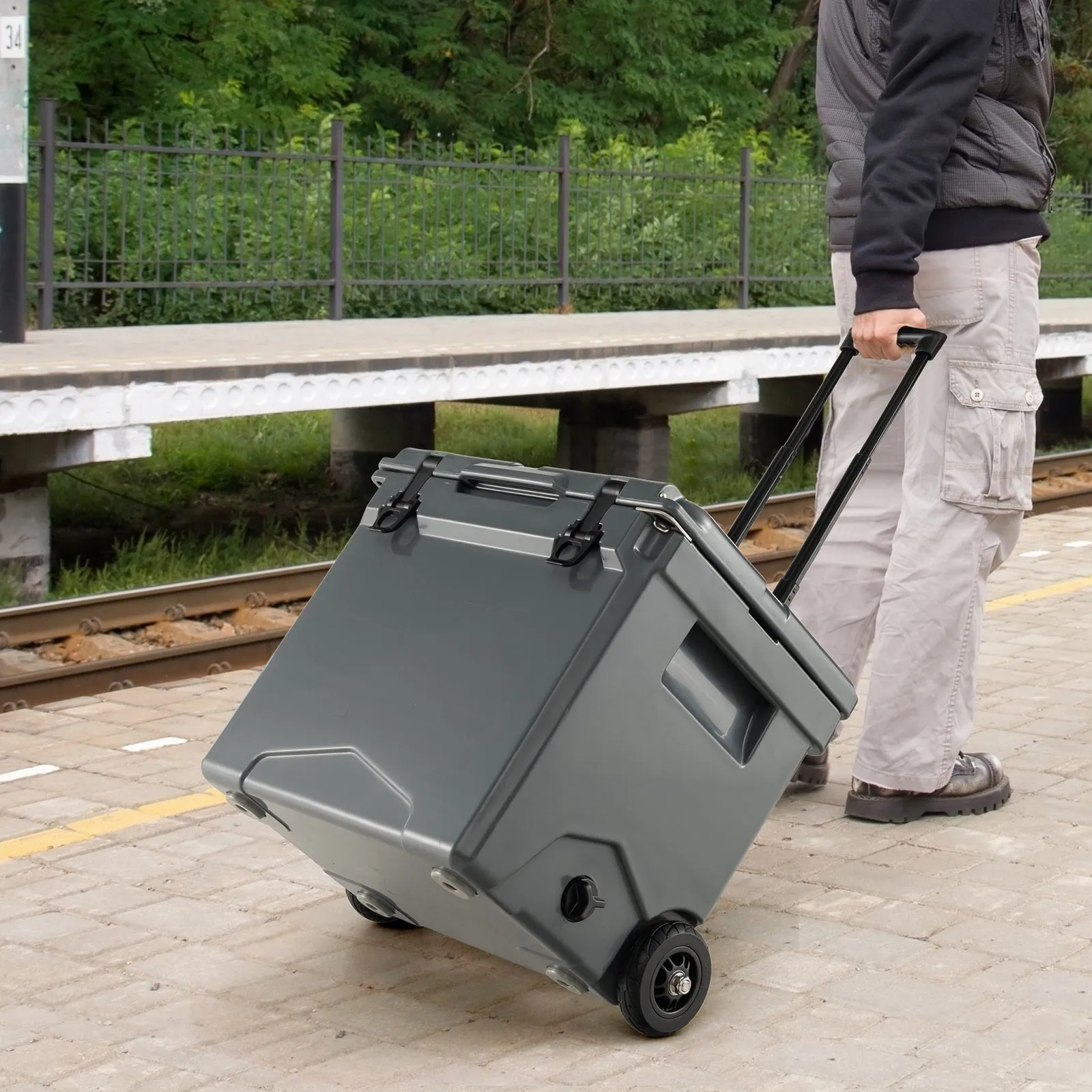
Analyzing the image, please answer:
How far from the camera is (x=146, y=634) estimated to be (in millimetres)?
6625

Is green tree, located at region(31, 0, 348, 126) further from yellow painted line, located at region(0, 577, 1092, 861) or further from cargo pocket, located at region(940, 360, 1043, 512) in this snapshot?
cargo pocket, located at region(940, 360, 1043, 512)

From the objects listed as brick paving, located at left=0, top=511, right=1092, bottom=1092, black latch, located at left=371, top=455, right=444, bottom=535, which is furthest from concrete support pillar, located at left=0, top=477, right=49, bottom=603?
black latch, located at left=371, top=455, right=444, bottom=535

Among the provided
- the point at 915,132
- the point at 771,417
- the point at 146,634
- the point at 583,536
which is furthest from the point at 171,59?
the point at 583,536

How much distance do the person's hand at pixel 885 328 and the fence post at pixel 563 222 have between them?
29.9ft

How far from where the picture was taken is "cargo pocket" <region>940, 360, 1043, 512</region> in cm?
404

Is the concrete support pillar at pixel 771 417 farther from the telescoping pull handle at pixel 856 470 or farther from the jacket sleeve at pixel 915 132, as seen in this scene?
the telescoping pull handle at pixel 856 470

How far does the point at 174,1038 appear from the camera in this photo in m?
3.09

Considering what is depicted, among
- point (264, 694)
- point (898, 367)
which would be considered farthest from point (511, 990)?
point (898, 367)

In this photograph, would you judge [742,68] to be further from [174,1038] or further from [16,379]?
[174,1038]

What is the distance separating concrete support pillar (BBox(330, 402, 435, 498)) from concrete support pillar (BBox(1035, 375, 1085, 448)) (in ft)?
19.9

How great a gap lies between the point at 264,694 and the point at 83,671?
112 inches

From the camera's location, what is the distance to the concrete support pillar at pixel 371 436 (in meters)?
10.2

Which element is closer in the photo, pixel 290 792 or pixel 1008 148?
pixel 290 792

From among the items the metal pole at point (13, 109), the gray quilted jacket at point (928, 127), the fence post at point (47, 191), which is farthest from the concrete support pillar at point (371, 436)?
the gray quilted jacket at point (928, 127)
